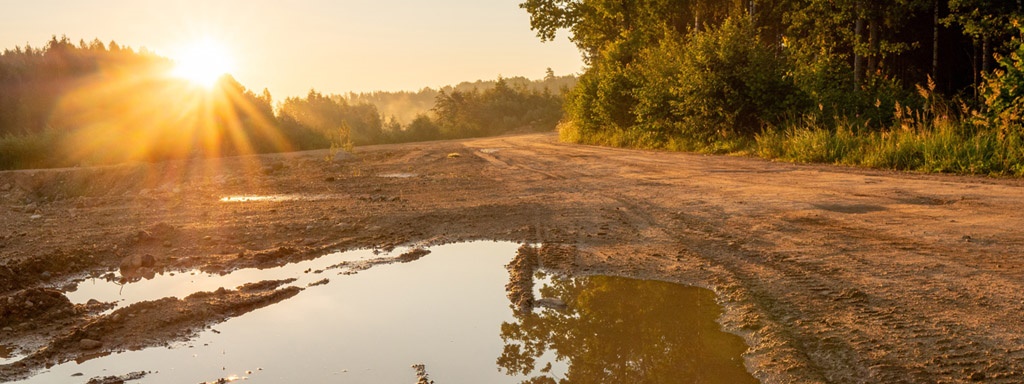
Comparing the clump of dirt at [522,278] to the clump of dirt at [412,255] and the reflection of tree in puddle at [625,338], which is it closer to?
the reflection of tree in puddle at [625,338]

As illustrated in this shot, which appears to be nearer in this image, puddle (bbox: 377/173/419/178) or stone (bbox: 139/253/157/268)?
stone (bbox: 139/253/157/268)

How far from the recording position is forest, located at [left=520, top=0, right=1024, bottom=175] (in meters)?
10.9

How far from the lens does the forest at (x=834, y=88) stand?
1088 centimetres

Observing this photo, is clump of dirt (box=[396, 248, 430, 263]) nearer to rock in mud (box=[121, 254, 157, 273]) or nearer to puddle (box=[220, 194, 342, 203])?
rock in mud (box=[121, 254, 157, 273])

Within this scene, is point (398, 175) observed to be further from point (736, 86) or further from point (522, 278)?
point (522, 278)

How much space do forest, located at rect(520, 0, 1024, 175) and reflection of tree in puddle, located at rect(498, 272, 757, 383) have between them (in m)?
7.26

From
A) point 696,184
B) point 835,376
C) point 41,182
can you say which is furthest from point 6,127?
point 835,376

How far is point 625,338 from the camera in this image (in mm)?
3928

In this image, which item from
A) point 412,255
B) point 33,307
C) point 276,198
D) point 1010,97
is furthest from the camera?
point 1010,97

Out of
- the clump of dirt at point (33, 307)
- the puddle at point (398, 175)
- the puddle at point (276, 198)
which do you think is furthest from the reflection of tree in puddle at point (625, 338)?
the puddle at point (398, 175)

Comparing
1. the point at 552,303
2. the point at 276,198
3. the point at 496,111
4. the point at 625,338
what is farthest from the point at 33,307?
the point at 496,111

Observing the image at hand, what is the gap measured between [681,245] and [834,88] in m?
12.5

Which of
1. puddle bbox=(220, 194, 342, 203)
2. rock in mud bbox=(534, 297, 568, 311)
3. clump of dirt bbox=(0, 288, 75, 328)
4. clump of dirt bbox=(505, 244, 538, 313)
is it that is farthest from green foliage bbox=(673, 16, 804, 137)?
clump of dirt bbox=(0, 288, 75, 328)

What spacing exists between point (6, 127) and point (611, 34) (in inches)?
893
